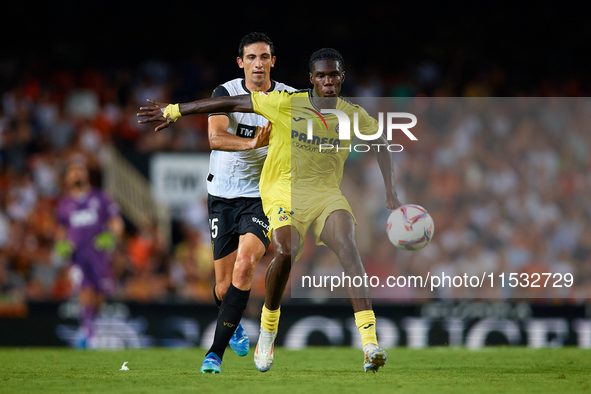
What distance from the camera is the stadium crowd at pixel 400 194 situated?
1044 centimetres

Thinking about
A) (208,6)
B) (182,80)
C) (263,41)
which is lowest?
(263,41)

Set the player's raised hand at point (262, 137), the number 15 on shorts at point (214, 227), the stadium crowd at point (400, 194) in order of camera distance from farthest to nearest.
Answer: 1. the stadium crowd at point (400, 194)
2. the number 15 on shorts at point (214, 227)
3. the player's raised hand at point (262, 137)

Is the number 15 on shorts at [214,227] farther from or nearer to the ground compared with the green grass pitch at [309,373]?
farther from the ground

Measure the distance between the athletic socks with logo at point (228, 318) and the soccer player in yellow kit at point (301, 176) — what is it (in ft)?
0.68

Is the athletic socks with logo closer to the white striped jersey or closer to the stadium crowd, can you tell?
the white striped jersey

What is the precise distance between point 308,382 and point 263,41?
2978 millimetres

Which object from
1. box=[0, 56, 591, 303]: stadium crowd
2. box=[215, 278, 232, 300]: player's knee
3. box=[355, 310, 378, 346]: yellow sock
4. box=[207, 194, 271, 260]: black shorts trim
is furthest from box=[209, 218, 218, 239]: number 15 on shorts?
box=[0, 56, 591, 303]: stadium crowd

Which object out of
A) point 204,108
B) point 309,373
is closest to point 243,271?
point 309,373

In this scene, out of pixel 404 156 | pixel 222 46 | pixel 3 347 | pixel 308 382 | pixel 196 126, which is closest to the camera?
pixel 308 382

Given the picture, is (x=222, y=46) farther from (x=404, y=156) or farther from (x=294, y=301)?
(x=294, y=301)

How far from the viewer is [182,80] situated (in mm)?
15016

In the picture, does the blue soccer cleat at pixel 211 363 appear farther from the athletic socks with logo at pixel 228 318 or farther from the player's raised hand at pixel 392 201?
the player's raised hand at pixel 392 201

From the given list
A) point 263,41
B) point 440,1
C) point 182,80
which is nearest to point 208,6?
point 182,80

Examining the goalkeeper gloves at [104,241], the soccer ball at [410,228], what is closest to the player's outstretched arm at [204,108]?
Answer: the soccer ball at [410,228]
